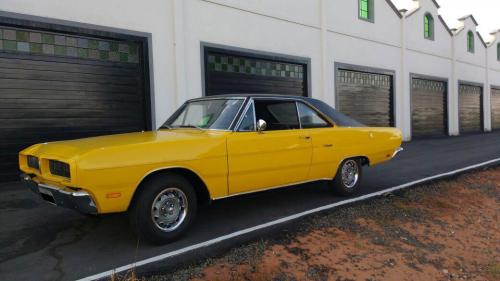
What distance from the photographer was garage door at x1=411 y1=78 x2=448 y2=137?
59.7 ft

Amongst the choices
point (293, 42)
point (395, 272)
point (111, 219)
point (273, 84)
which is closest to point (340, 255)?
point (395, 272)

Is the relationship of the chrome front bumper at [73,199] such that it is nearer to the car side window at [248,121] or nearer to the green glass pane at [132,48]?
the car side window at [248,121]

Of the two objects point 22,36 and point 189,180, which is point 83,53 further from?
point 189,180

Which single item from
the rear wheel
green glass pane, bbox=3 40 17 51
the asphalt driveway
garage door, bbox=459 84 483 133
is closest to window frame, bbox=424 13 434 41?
garage door, bbox=459 84 483 133

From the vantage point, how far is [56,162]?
12.5 feet

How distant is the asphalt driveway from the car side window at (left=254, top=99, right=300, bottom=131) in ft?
4.05

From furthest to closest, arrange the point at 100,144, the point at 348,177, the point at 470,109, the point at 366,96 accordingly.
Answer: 1. the point at 470,109
2. the point at 366,96
3. the point at 348,177
4. the point at 100,144

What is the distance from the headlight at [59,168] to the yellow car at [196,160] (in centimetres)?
1

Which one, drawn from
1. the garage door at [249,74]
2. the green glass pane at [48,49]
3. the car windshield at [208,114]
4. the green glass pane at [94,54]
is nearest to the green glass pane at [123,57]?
→ the green glass pane at [94,54]

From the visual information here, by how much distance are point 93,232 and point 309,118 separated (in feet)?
10.7

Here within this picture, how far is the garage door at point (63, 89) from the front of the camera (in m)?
7.34

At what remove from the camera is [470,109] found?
2322 centimetres

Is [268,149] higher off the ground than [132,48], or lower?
lower

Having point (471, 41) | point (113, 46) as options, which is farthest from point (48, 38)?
point (471, 41)
